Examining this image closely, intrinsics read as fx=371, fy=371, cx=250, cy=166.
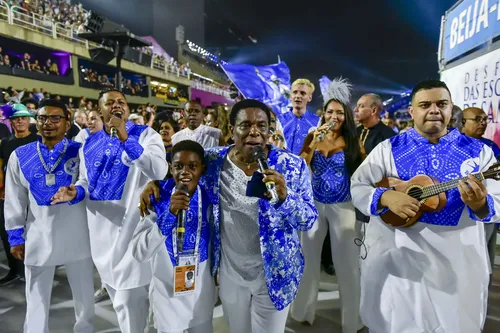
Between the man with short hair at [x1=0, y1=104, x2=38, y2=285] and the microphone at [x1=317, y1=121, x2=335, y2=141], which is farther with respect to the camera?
the man with short hair at [x1=0, y1=104, x2=38, y2=285]

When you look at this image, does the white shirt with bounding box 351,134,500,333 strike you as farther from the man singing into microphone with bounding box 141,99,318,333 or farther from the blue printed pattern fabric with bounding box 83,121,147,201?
the blue printed pattern fabric with bounding box 83,121,147,201

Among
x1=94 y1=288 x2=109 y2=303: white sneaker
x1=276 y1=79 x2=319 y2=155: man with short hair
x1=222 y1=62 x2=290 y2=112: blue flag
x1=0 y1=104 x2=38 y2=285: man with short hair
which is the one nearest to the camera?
x1=94 y1=288 x2=109 y2=303: white sneaker

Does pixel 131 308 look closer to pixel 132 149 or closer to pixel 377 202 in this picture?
pixel 132 149

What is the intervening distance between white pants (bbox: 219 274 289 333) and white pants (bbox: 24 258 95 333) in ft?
4.56

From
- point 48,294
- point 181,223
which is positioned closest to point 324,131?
point 181,223

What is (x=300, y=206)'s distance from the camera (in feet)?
5.64

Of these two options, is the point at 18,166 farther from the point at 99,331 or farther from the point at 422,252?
the point at 422,252

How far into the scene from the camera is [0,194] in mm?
4332

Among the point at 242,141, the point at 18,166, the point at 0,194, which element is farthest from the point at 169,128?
the point at 242,141

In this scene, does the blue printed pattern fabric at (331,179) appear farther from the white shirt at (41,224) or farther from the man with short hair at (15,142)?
the man with short hair at (15,142)

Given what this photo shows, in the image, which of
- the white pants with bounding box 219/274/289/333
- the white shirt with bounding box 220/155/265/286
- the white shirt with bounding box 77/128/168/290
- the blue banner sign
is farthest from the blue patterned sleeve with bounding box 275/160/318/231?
the blue banner sign

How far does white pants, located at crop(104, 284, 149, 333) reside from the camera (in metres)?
2.44

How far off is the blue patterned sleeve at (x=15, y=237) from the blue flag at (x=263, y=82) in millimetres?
3392

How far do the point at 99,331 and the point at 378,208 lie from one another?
2640 millimetres
